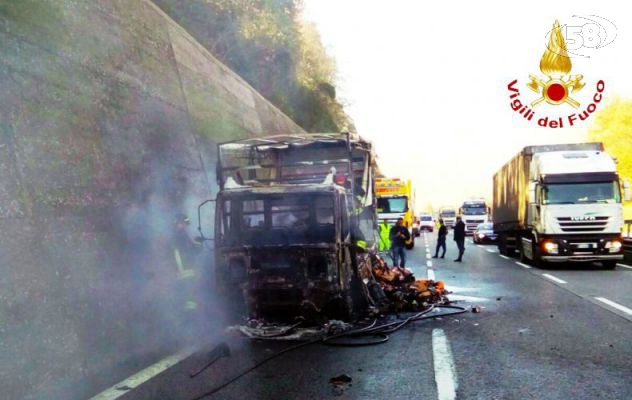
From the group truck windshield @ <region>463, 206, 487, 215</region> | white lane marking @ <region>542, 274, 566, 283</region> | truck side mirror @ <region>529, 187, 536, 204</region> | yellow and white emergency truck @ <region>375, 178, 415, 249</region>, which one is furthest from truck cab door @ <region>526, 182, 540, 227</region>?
truck windshield @ <region>463, 206, 487, 215</region>

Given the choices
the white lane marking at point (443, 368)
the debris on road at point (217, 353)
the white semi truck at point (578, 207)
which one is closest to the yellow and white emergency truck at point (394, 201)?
the white semi truck at point (578, 207)

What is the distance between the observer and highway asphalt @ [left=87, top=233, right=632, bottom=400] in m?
5.12

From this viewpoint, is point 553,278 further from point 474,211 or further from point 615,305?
point 474,211

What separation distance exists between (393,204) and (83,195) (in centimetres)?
2192

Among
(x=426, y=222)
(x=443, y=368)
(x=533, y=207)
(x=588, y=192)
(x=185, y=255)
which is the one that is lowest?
(x=443, y=368)

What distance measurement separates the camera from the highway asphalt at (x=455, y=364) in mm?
5117

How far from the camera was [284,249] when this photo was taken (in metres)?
8.14

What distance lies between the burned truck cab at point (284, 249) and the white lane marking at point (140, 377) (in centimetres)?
151

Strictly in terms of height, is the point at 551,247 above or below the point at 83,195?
below

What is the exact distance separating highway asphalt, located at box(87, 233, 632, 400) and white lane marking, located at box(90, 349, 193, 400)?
12 mm

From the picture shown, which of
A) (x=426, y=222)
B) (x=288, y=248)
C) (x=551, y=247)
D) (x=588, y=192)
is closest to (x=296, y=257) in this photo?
(x=288, y=248)

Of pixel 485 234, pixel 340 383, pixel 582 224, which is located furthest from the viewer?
pixel 485 234

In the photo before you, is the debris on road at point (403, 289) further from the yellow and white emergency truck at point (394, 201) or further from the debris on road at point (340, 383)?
the yellow and white emergency truck at point (394, 201)

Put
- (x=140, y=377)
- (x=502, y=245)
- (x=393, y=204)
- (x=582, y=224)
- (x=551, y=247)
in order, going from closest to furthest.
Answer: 1. (x=140, y=377)
2. (x=582, y=224)
3. (x=551, y=247)
4. (x=502, y=245)
5. (x=393, y=204)
